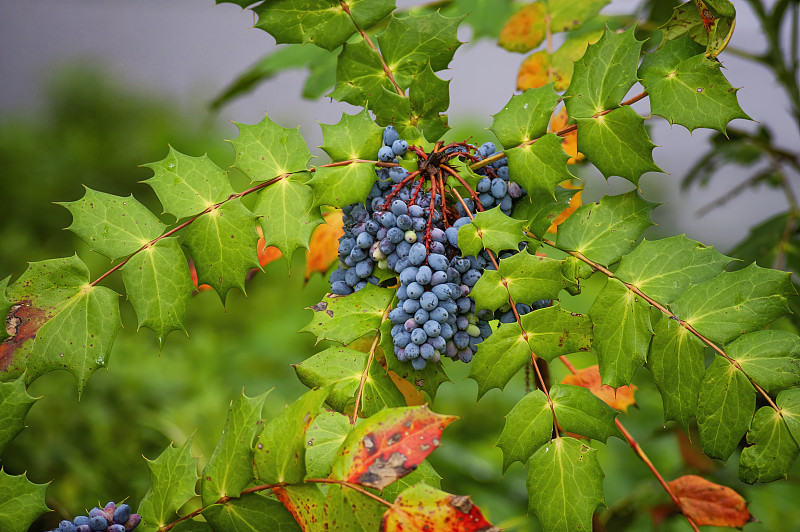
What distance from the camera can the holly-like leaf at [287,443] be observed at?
A: 357 millimetres

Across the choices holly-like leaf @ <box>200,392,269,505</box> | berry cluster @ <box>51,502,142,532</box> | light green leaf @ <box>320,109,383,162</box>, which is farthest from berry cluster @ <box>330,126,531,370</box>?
berry cluster @ <box>51,502,142,532</box>

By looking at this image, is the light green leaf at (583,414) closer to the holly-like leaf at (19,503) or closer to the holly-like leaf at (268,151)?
the holly-like leaf at (268,151)

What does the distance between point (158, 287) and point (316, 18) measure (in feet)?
0.90

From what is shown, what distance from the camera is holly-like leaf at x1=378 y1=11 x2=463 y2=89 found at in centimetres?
52

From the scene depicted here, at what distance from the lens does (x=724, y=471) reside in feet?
2.96

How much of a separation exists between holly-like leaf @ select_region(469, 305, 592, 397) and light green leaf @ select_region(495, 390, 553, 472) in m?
0.03

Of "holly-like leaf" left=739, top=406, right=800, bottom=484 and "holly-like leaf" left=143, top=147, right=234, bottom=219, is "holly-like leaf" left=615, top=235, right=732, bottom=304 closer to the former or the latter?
"holly-like leaf" left=739, top=406, right=800, bottom=484

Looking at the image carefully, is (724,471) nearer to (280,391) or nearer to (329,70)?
(329,70)

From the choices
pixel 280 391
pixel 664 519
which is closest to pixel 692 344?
pixel 664 519

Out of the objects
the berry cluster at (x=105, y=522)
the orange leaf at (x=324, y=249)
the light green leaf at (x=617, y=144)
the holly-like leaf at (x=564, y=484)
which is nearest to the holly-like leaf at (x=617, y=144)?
the light green leaf at (x=617, y=144)

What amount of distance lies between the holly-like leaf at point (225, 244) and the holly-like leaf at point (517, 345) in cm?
20

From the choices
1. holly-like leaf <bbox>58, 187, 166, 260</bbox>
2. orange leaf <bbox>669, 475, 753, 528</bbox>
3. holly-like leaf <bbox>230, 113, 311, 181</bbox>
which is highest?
holly-like leaf <bbox>230, 113, 311, 181</bbox>

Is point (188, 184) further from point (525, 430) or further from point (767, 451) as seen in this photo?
point (767, 451)

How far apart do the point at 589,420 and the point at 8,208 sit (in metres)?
2.02
